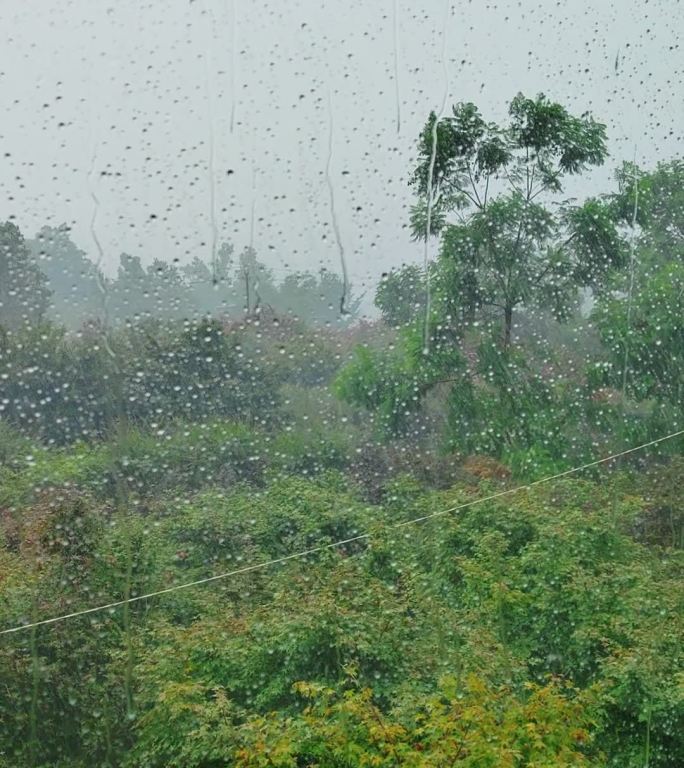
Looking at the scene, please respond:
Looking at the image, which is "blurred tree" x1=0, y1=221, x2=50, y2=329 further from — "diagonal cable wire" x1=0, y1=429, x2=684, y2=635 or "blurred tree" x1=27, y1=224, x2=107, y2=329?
"diagonal cable wire" x1=0, y1=429, x2=684, y2=635

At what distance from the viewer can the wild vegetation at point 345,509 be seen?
6.31 feet

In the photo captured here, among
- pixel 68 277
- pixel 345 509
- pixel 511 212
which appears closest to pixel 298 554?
pixel 345 509

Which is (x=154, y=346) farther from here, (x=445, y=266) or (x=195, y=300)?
(x=445, y=266)

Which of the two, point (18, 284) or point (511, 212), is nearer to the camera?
point (18, 284)

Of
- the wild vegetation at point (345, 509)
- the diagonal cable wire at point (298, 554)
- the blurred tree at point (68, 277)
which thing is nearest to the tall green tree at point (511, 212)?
the wild vegetation at point (345, 509)

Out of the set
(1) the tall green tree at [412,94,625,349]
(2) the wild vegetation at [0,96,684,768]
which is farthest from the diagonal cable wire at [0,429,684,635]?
(1) the tall green tree at [412,94,625,349]

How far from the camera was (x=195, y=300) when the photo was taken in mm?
2000

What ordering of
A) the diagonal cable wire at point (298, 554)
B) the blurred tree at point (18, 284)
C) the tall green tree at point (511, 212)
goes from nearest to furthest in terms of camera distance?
the blurred tree at point (18, 284) → the diagonal cable wire at point (298, 554) → the tall green tree at point (511, 212)

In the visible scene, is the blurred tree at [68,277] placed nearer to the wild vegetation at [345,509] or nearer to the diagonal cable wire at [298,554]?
the wild vegetation at [345,509]

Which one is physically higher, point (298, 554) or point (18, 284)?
point (18, 284)

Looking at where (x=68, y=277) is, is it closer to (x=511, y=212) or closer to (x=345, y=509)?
(x=345, y=509)

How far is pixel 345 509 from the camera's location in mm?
2207

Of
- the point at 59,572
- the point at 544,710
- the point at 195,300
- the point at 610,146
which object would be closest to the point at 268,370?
the point at 195,300

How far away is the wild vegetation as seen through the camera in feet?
6.31
